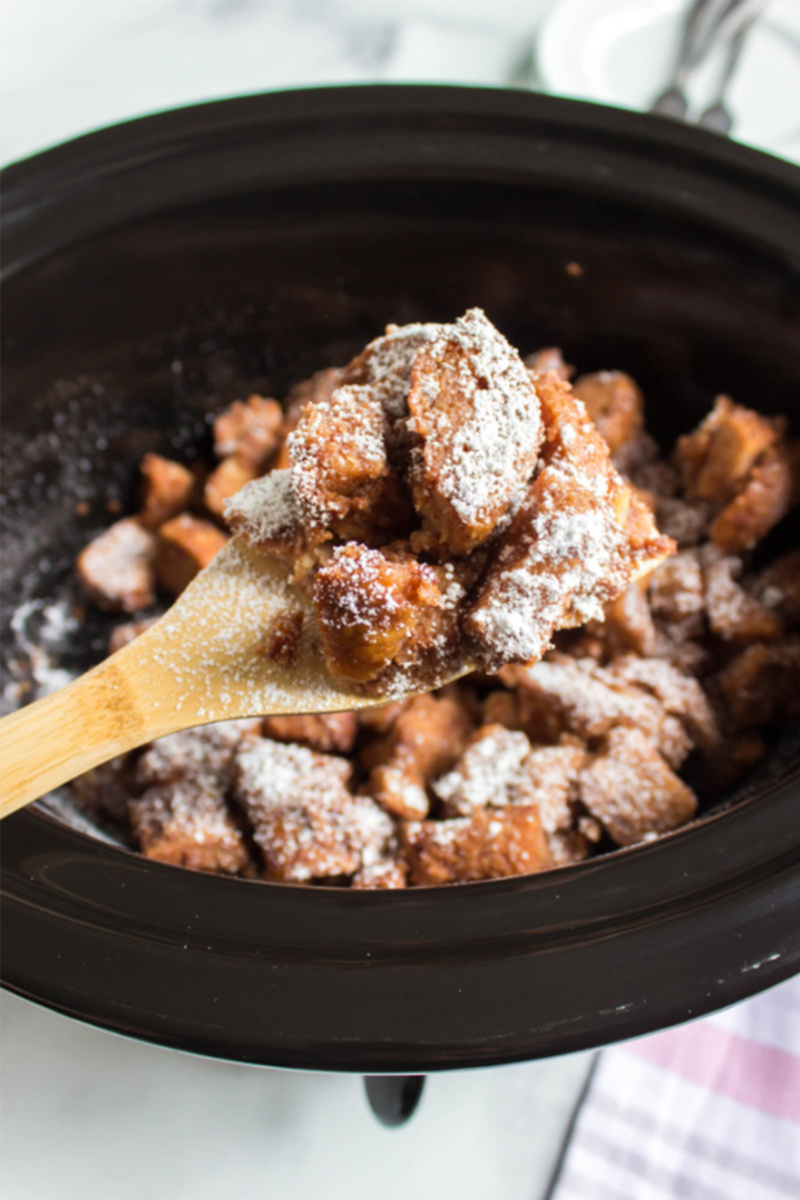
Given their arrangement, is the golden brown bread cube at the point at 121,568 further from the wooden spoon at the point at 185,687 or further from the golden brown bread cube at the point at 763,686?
the golden brown bread cube at the point at 763,686

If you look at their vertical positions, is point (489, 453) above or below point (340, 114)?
below

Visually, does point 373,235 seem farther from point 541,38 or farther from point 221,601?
point 541,38

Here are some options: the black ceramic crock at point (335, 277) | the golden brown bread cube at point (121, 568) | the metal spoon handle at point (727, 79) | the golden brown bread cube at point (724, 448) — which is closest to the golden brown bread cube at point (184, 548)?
the golden brown bread cube at point (121, 568)

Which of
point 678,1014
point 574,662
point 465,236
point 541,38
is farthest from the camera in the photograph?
point 541,38

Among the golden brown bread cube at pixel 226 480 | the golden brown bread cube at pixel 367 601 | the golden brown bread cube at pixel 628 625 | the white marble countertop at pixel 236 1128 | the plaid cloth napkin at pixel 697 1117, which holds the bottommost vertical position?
the plaid cloth napkin at pixel 697 1117

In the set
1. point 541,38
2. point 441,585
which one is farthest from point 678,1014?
point 541,38

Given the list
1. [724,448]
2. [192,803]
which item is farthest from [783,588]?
[192,803]

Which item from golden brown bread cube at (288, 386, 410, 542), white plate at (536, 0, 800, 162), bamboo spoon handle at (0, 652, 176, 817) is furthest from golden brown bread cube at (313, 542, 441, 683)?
white plate at (536, 0, 800, 162)
